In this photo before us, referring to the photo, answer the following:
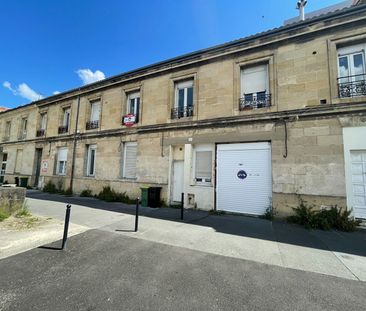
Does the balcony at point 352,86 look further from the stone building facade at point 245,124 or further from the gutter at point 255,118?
the gutter at point 255,118

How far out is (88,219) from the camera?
639cm

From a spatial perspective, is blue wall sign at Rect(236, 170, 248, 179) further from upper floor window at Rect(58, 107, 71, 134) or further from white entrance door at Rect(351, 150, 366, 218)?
upper floor window at Rect(58, 107, 71, 134)

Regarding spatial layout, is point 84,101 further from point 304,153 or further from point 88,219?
point 304,153

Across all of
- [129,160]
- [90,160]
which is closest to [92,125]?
[90,160]

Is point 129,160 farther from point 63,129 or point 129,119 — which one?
point 63,129

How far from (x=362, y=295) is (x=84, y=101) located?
14187mm

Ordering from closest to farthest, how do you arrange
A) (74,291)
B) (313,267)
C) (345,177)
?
1. (74,291)
2. (313,267)
3. (345,177)

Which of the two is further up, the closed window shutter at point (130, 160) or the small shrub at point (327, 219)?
the closed window shutter at point (130, 160)

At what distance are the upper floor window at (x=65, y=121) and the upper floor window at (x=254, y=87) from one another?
11.4 metres

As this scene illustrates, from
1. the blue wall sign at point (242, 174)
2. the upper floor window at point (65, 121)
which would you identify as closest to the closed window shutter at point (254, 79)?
the blue wall sign at point (242, 174)

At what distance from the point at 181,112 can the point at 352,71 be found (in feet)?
20.7

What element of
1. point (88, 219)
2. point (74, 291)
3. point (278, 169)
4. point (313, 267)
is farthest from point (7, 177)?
point (313, 267)

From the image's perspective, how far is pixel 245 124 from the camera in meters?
7.85

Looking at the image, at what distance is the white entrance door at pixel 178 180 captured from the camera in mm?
9148
